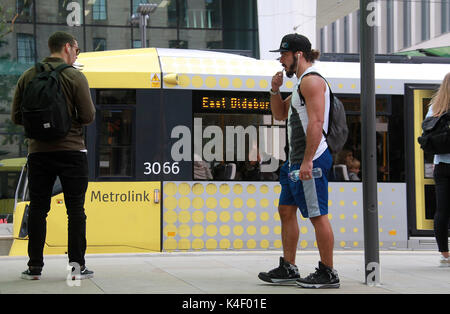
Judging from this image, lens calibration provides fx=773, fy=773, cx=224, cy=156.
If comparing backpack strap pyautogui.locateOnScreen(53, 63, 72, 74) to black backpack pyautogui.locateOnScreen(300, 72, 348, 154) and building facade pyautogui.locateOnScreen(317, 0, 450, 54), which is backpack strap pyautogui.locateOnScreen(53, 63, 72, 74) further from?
building facade pyautogui.locateOnScreen(317, 0, 450, 54)

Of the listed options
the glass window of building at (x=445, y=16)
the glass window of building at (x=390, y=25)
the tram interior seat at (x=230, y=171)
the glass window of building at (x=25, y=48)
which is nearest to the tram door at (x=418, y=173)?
the tram interior seat at (x=230, y=171)

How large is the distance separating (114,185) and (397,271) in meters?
4.09

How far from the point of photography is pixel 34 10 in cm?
2541

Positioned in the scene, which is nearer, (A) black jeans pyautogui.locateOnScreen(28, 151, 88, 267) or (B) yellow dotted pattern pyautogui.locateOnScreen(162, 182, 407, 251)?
(A) black jeans pyautogui.locateOnScreen(28, 151, 88, 267)

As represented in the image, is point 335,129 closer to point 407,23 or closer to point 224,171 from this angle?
point 224,171

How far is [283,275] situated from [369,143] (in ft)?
4.08

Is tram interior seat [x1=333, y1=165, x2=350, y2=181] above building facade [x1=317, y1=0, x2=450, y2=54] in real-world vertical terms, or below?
below

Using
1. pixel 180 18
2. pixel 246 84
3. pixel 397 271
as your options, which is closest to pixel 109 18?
pixel 180 18

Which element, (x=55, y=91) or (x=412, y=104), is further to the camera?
(x=412, y=104)

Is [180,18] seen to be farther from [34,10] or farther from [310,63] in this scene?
[310,63]

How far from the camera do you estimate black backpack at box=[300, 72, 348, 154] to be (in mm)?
5805

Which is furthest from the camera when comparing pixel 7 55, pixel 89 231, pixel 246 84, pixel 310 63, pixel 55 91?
pixel 7 55

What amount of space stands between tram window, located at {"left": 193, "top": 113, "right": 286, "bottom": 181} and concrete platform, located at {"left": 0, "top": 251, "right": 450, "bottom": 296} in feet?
5.35

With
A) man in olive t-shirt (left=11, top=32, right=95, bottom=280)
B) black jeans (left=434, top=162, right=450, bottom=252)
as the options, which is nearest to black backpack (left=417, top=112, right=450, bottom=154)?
black jeans (left=434, top=162, right=450, bottom=252)
